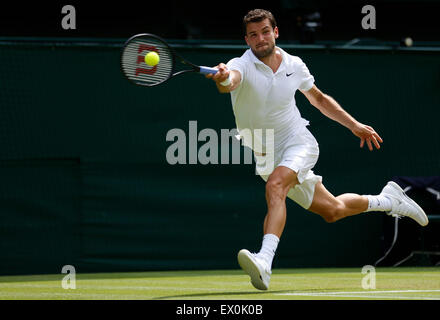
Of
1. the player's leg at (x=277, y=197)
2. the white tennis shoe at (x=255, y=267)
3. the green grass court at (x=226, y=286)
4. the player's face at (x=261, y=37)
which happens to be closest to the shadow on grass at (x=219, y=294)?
the green grass court at (x=226, y=286)

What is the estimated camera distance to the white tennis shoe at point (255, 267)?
5082 millimetres

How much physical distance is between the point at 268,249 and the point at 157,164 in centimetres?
342

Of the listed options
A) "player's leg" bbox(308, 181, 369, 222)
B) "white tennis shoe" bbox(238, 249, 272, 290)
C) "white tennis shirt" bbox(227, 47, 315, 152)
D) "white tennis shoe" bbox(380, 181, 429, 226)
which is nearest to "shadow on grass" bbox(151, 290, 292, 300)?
"white tennis shoe" bbox(238, 249, 272, 290)

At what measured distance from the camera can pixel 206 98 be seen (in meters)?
8.70

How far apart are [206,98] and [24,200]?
201 cm

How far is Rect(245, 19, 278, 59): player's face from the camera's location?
572 centimetres

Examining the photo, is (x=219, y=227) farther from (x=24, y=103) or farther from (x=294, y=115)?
(x=294, y=115)

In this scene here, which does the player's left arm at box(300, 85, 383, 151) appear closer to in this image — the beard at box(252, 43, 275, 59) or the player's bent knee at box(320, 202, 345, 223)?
the player's bent knee at box(320, 202, 345, 223)

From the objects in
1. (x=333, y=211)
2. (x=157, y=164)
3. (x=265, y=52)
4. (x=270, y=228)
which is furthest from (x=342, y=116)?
(x=157, y=164)

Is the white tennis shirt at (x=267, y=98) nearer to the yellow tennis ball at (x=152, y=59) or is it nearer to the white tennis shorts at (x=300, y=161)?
the white tennis shorts at (x=300, y=161)

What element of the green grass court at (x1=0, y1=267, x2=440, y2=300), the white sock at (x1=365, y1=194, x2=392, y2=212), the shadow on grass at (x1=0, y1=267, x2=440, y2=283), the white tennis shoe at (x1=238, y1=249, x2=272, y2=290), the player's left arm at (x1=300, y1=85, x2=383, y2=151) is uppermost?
the player's left arm at (x1=300, y1=85, x2=383, y2=151)

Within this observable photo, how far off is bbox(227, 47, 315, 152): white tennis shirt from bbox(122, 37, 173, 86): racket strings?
0.46 m

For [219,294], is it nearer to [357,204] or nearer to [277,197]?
[277,197]

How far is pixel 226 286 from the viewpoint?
6598 millimetres
